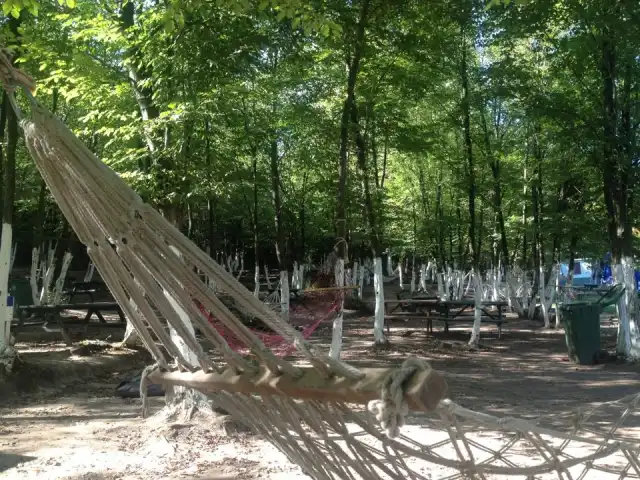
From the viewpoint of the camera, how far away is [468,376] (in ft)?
27.7

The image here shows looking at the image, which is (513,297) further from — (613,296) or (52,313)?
(52,313)

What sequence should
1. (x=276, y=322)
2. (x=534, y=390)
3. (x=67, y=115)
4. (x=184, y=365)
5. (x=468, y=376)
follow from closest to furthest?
(x=276, y=322)
(x=184, y=365)
(x=534, y=390)
(x=468, y=376)
(x=67, y=115)

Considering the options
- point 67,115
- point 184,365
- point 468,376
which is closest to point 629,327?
point 468,376

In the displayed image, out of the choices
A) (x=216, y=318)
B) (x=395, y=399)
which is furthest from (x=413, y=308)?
(x=395, y=399)

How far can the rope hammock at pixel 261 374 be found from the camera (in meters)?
1.48

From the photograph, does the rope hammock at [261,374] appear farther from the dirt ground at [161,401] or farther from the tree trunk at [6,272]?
the tree trunk at [6,272]

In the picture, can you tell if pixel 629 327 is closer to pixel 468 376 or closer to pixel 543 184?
pixel 468 376

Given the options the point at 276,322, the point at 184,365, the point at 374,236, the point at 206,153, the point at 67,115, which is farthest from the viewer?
the point at 67,115

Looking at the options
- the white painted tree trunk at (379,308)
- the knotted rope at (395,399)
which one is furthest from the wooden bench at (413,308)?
the knotted rope at (395,399)

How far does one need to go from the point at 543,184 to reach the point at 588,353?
23.6 feet

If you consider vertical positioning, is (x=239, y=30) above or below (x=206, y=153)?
above

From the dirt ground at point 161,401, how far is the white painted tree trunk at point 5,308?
24 cm

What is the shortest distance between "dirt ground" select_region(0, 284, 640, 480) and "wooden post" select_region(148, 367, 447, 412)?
234 cm

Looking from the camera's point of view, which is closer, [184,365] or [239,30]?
[184,365]
